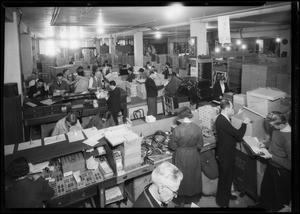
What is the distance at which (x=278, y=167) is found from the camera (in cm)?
353

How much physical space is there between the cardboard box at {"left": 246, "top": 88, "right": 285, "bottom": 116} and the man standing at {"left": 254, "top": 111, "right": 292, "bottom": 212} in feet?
2.68

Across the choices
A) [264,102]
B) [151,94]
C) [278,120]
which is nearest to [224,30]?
[264,102]

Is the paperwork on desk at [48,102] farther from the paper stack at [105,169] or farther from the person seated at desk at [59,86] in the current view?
the paper stack at [105,169]

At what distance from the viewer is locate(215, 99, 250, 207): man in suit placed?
13.0ft

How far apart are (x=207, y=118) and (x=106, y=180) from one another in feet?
9.81

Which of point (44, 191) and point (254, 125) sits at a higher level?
point (254, 125)

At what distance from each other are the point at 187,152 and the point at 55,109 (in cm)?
455

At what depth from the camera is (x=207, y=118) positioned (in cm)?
552

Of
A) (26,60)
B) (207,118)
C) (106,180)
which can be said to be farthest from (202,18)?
(26,60)

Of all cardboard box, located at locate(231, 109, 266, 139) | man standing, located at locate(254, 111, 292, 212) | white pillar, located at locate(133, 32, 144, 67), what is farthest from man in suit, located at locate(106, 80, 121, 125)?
white pillar, located at locate(133, 32, 144, 67)

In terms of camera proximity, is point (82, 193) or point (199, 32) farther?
A: point (199, 32)

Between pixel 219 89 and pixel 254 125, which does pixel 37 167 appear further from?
pixel 219 89

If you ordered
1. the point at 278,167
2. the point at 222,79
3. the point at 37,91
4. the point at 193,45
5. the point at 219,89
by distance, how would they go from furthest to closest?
1. the point at 193,45
2. the point at 37,91
3. the point at 222,79
4. the point at 219,89
5. the point at 278,167

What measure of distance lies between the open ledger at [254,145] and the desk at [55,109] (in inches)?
182
